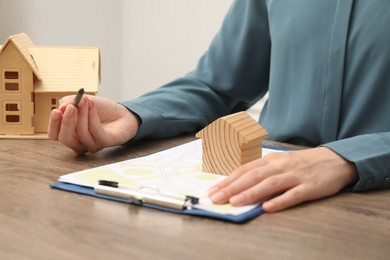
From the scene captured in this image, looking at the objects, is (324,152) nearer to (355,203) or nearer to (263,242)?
(355,203)

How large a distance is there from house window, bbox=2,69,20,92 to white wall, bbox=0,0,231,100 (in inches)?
51.2

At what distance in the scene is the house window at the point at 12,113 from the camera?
1.08 m

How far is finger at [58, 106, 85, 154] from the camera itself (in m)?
0.92

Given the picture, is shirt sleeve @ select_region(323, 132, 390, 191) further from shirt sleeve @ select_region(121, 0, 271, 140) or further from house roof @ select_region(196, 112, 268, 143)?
shirt sleeve @ select_region(121, 0, 271, 140)

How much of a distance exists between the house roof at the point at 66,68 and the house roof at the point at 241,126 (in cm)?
34

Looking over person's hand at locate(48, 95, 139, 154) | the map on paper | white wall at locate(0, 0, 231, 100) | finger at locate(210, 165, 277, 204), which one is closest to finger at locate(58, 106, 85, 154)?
person's hand at locate(48, 95, 139, 154)

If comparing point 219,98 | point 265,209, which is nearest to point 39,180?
point 265,209

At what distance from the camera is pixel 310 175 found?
750 mm

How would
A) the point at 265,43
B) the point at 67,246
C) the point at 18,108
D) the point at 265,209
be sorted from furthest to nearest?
1. the point at 265,43
2. the point at 18,108
3. the point at 265,209
4. the point at 67,246

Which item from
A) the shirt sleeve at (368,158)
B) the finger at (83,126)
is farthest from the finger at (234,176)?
the finger at (83,126)

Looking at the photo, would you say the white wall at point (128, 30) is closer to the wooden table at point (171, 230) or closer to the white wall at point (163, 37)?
the white wall at point (163, 37)

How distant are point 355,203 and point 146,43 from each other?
1.90 meters

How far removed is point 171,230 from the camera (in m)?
0.61

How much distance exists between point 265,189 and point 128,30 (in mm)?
1983
